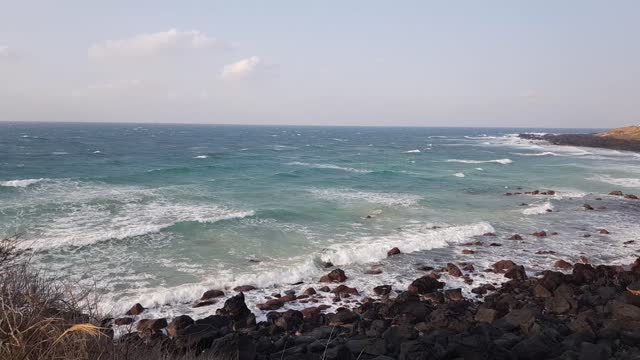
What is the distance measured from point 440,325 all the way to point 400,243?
7.85 metres

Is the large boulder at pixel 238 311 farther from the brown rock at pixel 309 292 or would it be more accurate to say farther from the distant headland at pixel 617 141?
the distant headland at pixel 617 141

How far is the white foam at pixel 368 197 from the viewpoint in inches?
1024

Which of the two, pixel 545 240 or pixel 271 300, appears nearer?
pixel 271 300

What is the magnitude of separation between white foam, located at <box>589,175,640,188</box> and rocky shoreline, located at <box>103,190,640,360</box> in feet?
72.0

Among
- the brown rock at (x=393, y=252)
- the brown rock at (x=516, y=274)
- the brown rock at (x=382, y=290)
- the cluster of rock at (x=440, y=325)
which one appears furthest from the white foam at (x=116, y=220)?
the brown rock at (x=516, y=274)

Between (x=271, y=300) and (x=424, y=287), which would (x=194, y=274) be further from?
(x=424, y=287)

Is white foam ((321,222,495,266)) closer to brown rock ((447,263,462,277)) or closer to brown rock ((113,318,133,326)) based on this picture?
brown rock ((447,263,462,277))

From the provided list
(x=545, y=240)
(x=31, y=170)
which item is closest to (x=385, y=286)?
(x=545, y=240)

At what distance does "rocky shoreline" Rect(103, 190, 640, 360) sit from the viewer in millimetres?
7605

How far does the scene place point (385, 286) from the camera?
12750 mm

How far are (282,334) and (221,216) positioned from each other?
481 inches

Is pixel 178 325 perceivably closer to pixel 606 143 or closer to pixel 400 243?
pixel 400 243

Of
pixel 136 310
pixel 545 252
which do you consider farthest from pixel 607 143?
pixel 136 310

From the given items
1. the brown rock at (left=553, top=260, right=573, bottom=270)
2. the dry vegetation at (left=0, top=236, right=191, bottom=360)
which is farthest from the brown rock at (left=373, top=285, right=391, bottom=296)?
the dry vegetation at (left=0, top=236, right=191, bottom=360)
